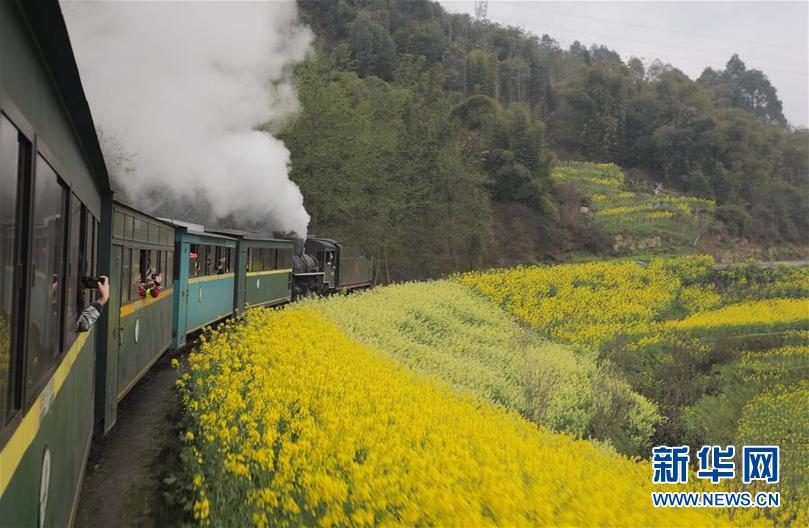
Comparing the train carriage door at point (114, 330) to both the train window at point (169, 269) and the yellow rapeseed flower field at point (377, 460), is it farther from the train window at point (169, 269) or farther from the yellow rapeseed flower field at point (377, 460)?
the train window at point (169, 269)

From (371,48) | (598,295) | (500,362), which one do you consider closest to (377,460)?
(500,362)

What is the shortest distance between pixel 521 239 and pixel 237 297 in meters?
37.5

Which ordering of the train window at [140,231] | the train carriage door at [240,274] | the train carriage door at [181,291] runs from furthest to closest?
the train carriage door at [240,274]
the train carriage door at [181,291]
the train window at [140,231]

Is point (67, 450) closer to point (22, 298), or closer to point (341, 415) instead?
point (341, 415)

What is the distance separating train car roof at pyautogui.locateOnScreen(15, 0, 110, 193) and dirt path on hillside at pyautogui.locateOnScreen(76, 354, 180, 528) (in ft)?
11.2

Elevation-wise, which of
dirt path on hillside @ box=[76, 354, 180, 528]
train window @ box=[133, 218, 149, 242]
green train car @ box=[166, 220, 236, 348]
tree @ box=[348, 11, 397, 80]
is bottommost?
dirt path on hillside @ box=[76, 354, 180, 528]

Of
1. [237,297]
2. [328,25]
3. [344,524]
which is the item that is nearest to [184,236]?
[237,297]

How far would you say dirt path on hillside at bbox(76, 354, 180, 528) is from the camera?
7098 millimetres

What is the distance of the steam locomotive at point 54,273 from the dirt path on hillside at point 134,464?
0.41 meters

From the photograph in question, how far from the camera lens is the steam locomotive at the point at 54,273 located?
2.64 meters

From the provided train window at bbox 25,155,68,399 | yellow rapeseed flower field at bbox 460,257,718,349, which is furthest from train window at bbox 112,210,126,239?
yellow rapeseed flower field at bbox 460,257,718,349

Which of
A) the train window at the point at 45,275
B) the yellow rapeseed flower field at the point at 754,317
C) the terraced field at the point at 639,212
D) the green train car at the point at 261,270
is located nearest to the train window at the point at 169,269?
the green train car at the point at 261,270

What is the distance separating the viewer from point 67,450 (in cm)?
518

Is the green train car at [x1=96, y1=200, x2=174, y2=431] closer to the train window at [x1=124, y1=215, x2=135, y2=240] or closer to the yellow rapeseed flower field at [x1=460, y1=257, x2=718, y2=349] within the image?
the train window at [x1=124, y1=215, x2=135, y2=240]
